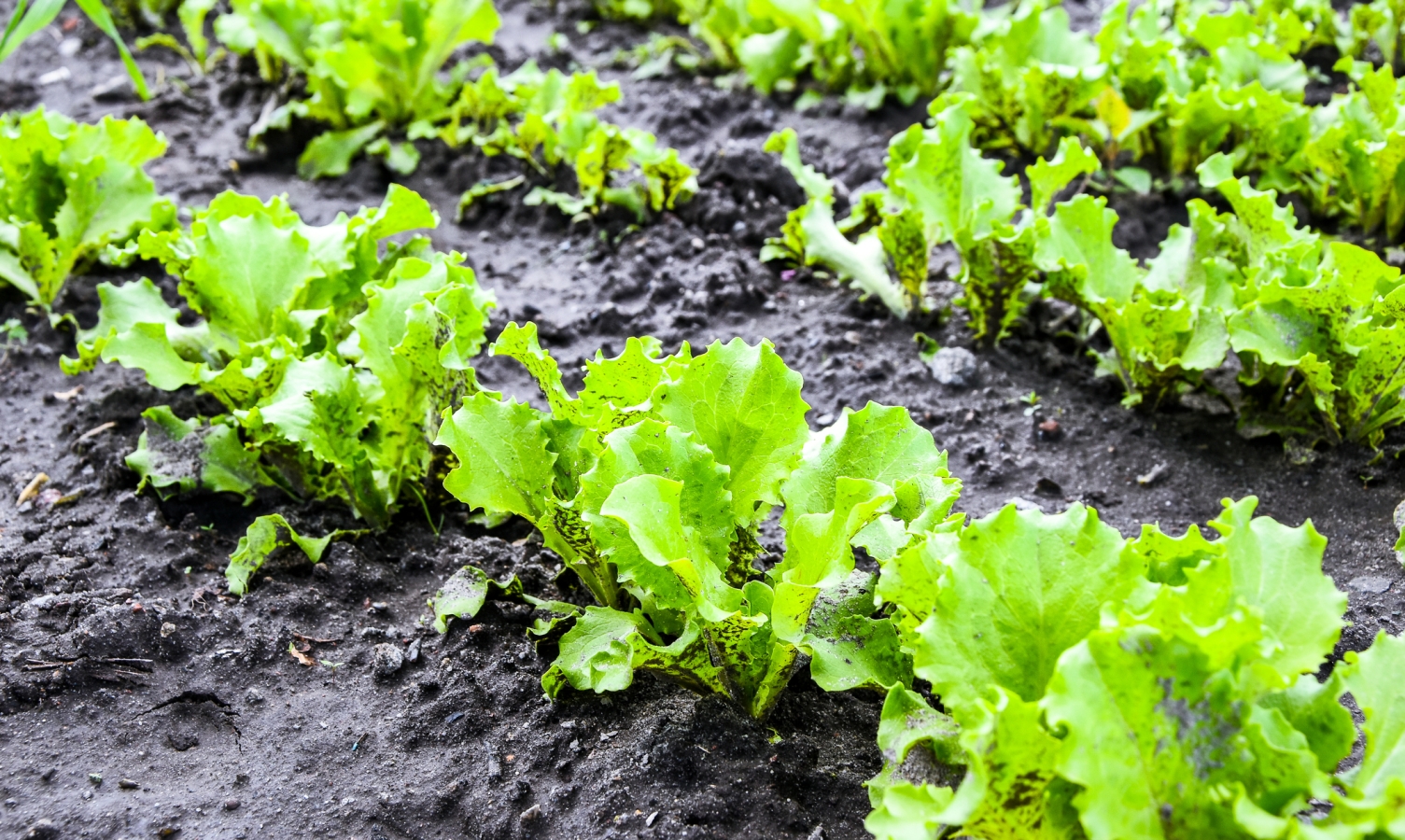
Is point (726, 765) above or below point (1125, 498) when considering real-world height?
above

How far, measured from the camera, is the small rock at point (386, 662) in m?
2.20

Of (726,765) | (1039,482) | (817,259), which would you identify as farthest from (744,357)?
(817,259)

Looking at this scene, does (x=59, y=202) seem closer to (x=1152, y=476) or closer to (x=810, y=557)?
(x=810, y=557)

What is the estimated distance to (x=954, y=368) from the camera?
3.08 metres

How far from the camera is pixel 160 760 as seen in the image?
1979mm

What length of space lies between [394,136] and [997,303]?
279 cm

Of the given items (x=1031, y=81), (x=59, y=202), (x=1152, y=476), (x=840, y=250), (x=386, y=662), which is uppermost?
(x=59, y=202)

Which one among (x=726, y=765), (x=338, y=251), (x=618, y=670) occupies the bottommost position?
(x=726, y=765)

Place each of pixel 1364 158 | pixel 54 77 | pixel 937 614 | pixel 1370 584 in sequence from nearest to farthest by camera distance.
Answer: pixel 937 614, pixel 1370 584, pixel 1364 158, pixel 54 77

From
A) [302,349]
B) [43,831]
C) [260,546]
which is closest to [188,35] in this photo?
[302,349]

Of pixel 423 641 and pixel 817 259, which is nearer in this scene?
pixel 423 641

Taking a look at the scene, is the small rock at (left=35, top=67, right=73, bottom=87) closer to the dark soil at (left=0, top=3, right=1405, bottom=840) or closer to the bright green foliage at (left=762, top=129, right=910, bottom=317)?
the dark soil at (left=0, top=3, right=1405, bottom=840)

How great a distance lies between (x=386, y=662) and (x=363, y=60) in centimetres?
291

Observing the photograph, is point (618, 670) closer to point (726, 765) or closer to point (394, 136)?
point (726, 765)
